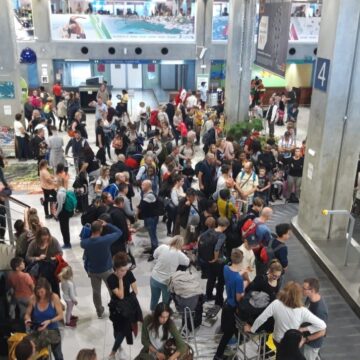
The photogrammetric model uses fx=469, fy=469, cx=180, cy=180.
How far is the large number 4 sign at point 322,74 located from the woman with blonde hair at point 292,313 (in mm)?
4143

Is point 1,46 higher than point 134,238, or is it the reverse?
point 1,46

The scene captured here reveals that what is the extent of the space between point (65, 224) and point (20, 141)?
6.12m

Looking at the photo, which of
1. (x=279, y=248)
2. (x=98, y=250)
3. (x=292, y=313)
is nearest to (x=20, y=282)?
(x=98, y=250)

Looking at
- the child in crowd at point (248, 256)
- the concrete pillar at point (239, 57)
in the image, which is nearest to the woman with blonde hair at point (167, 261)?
the child in crowd at point (248, 256)

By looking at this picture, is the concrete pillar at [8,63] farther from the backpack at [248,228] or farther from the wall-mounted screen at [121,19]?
the backpack at [248,228]

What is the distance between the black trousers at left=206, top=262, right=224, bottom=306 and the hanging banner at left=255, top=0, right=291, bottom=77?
4.44 metres

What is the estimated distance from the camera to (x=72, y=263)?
752 cm

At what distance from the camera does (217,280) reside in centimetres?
649

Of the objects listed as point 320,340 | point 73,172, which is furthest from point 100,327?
point 73,172

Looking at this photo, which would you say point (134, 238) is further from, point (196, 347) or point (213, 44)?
point (213, 44)

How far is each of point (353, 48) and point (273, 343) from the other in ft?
15.3

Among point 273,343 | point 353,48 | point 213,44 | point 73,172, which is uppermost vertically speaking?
point 353,48

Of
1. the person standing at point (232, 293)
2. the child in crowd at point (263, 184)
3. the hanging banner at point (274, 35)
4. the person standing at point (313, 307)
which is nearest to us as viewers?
the person standing at point (313, 307)

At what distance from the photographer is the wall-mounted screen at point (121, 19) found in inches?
747
